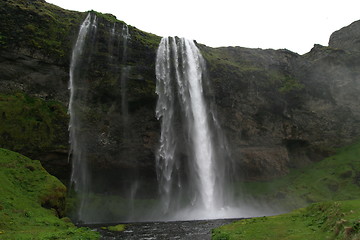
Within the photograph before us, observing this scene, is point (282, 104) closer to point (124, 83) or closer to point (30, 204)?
point (124, 83)

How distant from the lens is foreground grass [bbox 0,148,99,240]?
69.1 feet

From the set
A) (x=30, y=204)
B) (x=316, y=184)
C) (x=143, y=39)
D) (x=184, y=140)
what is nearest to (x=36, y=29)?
(x=143, y=39)

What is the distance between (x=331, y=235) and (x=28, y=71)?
146 feet

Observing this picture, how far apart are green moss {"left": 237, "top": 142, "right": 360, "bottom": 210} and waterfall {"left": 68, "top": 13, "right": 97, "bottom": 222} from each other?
29.0m

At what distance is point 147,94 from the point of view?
163ft

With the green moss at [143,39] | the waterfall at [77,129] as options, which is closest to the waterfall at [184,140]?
the green moss at [143,39]

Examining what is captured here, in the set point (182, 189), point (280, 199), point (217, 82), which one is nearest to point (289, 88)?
point (217, 82)

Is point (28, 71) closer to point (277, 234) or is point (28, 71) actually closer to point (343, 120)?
point (277, 234)

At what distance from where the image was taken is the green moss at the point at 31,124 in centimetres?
4017

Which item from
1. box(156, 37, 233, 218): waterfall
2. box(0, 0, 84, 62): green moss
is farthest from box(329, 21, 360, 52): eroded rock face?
box(0, 0, 84, 62): green moss

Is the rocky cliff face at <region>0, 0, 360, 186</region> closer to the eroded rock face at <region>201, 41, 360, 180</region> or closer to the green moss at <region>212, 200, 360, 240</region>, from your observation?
the eroded rock face at <region>201, 41, 360, 180</region>

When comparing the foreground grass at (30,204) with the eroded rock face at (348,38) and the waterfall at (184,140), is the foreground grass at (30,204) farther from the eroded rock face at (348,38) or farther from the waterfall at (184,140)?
the eroded rock face at (348,38)

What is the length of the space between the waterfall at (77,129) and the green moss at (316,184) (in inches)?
1140

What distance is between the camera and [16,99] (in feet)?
137
